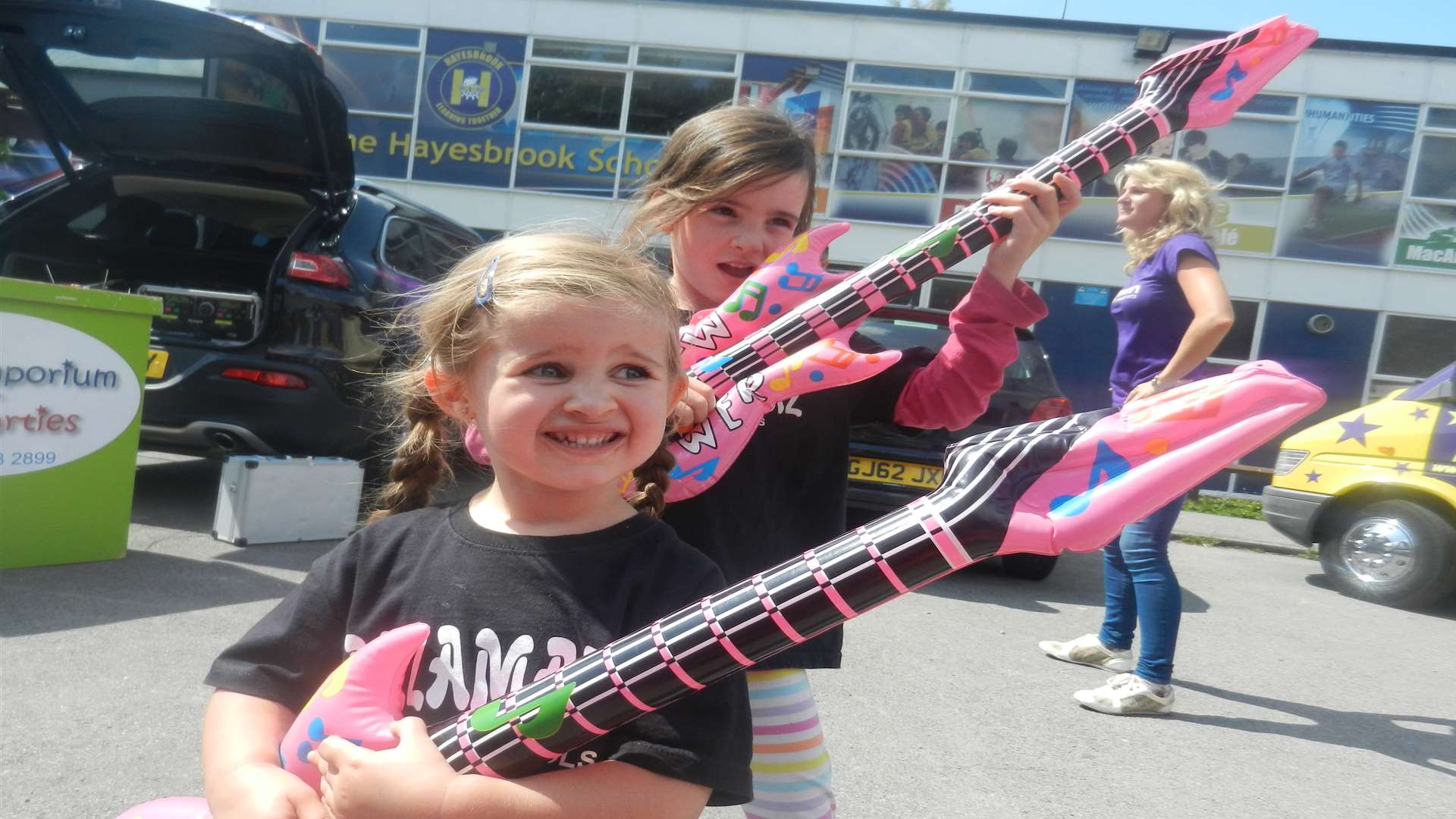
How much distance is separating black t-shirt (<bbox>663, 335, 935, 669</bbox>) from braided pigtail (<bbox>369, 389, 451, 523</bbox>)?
0.35 meters

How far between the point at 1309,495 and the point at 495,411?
6420 mm

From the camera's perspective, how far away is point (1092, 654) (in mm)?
4297

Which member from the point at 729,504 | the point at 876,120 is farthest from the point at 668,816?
the point at 876,120

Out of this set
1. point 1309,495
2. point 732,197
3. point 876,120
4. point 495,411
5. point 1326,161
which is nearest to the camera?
point 495,411

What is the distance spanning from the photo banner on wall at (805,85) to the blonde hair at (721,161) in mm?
10987

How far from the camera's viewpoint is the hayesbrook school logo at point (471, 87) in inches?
523

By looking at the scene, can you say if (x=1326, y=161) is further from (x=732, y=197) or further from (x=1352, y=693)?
(x=732, y=197)

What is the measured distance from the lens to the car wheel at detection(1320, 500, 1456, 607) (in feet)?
19.6

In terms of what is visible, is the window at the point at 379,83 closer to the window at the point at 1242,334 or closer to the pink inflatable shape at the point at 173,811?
the window at the point at 1242,334

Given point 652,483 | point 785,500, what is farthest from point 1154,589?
point 652,483

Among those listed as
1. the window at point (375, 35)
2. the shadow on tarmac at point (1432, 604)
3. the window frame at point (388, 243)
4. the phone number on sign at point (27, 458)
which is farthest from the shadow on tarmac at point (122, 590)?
the window at point (375, 35)

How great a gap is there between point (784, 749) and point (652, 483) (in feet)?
1.53

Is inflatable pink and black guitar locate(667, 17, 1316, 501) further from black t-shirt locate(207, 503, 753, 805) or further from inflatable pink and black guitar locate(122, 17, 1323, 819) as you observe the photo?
inflatable pink and black guitar locate(122, 17, 1323, 819)

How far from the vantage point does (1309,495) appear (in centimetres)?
644
